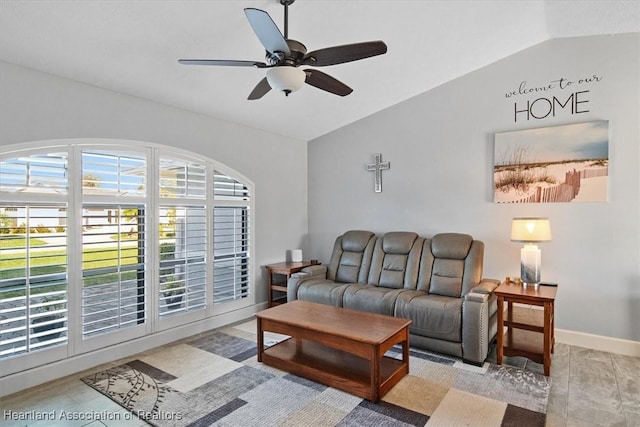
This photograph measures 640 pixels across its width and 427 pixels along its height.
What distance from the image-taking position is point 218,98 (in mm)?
3906

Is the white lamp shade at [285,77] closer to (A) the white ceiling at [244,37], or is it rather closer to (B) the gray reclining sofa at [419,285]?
(A) the white ceiling at [244,37]

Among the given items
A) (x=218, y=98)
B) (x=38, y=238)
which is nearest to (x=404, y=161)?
(x=218, y=98)

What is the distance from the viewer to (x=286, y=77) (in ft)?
7.36

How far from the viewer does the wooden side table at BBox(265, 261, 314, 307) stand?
4.74m

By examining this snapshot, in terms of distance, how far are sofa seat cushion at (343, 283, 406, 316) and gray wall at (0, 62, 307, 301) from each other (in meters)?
1.43

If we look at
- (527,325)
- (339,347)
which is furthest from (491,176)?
(339,347)

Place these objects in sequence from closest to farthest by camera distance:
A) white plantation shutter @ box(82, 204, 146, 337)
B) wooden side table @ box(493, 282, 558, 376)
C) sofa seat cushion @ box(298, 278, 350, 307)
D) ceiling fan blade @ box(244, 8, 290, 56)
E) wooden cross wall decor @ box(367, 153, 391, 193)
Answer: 1. ceiling fan blade @ box(244, 8, 290, 56)
2. wooden side table @ box(493, 282, 558, 376)
3. white plantation shutter @ box(82, 204, 146, 337)
4. sofa seat cushion @ box(298, 278, 350, 307)
5. wooden cross wall decor @ box(367, 153, 391, 193)

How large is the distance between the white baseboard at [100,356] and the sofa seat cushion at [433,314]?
7.05 feet

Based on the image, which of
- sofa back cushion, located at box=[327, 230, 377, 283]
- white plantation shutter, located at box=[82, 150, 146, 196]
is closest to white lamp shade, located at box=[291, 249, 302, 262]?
sofa back cushion, located at box=[327, 230, 377, 283]

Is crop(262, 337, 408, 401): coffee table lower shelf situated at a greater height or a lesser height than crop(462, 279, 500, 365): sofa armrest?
lesser

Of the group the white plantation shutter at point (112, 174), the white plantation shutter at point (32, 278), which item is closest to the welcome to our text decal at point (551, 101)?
the white plantation shutter at point (112, 174)

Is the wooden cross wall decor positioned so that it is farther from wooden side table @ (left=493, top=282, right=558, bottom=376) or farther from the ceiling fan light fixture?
the ceiling fan light fixture

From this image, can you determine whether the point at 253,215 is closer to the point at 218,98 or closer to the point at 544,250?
the point at 218,98

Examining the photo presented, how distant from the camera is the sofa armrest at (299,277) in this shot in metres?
4.49
